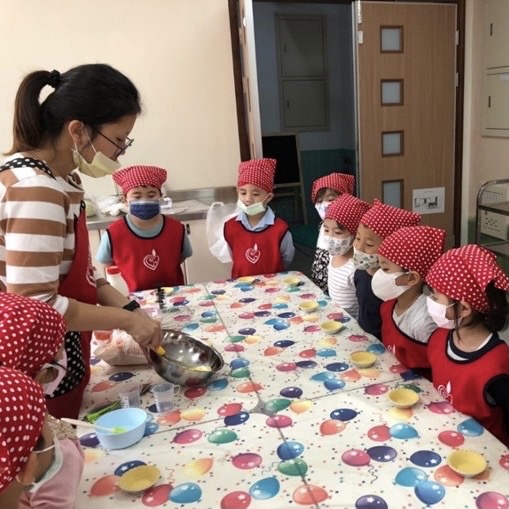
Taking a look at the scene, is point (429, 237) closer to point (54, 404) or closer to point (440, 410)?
point (440, 410)

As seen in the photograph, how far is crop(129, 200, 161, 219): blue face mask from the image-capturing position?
2.13 metres

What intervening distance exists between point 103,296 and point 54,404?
372mm

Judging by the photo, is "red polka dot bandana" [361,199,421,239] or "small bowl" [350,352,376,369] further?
"red polka dot bandana" [361,199,421,239]

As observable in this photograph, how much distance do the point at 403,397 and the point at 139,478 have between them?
1.98ft

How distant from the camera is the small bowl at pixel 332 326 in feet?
5.03

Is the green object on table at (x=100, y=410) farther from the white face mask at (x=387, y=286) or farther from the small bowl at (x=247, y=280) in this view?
the small bowl at (x=247, y=280)

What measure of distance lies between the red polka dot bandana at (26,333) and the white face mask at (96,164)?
1.75ft

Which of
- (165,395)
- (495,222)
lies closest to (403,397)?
(165,395)

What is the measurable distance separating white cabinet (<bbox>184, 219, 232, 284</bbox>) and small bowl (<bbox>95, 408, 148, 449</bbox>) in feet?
6.29

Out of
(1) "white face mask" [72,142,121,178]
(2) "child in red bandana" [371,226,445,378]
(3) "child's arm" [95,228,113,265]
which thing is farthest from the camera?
(3) "child's arm" [95,228,113,265]

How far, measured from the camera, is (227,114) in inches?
129

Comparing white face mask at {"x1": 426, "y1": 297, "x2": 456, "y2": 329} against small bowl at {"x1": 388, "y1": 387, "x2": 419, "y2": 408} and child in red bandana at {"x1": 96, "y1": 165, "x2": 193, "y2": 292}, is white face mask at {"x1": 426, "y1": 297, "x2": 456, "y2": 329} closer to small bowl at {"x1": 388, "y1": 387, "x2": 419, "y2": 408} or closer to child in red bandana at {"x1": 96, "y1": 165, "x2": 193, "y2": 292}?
small bowl at {"x1": 388, "y1": 387, "x2": 419, "y2": 408}

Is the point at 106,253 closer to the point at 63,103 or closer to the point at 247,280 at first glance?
the point at 247,280

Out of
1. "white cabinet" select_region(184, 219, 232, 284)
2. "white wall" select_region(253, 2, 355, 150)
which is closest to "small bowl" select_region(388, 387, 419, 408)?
"white cabinet" select_region(184, 219, 232, 284)
